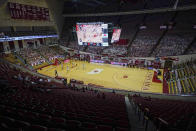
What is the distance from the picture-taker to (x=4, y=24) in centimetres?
3058

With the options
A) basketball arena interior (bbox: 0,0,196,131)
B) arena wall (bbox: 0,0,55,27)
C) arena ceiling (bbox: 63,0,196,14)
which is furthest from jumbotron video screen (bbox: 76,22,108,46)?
arena wall (bbox: 0,0,55,27)

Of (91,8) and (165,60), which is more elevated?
(91,8)

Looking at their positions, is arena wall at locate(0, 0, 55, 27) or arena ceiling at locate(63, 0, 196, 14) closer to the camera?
arena ceiling at locate(63, 0, 196, 14)

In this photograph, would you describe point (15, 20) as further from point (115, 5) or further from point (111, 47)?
point (115, 5)

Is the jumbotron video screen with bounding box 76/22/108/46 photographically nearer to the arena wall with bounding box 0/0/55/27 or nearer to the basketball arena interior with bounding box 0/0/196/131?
the basketball arena interior with bounding box 0/0/196/131

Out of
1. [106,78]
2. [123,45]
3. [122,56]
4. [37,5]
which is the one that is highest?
[37,5]

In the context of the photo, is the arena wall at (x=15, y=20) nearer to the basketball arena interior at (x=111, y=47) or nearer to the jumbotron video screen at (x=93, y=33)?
the basketball arena interior at (x=111, y=47)

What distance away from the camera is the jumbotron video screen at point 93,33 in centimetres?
2516

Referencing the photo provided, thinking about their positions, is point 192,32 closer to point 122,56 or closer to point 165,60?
point 165,60

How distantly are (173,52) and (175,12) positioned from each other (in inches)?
465

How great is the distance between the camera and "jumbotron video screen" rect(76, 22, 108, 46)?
25164 mm

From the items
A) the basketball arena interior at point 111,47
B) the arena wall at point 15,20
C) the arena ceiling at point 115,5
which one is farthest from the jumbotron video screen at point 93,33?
the arena wall at point 15,20

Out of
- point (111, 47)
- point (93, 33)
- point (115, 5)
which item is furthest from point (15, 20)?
point (115, 5)

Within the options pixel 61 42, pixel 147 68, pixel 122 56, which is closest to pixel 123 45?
pixel 122 56
